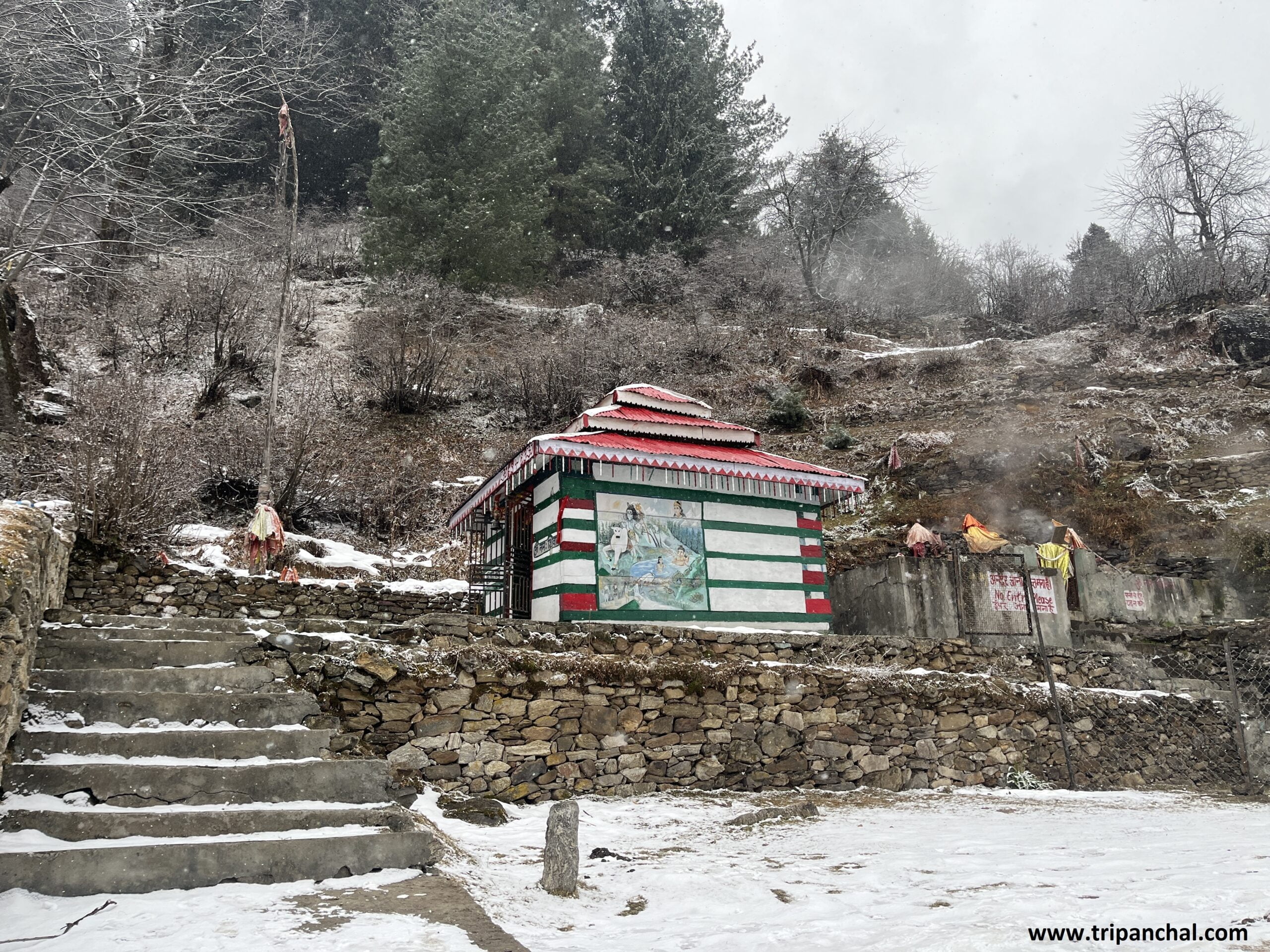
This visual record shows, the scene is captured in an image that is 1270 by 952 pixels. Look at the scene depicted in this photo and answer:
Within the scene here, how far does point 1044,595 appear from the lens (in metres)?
12.9

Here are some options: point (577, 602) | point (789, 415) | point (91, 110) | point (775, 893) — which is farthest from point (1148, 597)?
point (91, 110)

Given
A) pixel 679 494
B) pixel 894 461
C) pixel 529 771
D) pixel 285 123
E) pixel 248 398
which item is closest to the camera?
pixel 529 771

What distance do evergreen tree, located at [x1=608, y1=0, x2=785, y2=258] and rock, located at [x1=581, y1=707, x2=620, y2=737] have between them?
2647 centimetres

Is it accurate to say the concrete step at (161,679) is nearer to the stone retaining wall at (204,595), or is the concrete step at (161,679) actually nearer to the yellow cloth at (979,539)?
the stone retaining wall at (204,595)

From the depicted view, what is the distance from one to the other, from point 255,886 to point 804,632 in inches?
301

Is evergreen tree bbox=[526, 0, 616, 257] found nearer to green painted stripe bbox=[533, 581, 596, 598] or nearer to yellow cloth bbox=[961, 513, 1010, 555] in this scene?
yellow cloth bbox=[961, 513, 1010, 555]

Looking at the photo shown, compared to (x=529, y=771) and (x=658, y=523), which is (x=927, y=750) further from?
(x=529, y=771)

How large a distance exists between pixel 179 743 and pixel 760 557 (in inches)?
303

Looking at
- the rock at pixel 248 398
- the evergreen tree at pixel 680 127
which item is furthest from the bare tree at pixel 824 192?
the rock at pixel 248 398

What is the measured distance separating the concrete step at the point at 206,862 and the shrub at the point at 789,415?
21.3 metres

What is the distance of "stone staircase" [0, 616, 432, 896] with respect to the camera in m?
4.03

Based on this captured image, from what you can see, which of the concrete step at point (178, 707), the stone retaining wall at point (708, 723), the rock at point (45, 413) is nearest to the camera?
the concrete step at point (178, 707)

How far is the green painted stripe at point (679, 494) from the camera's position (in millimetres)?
10008

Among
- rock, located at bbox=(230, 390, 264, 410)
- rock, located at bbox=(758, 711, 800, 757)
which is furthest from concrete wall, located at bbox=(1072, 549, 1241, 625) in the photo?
rock, located at bbox=(230, 390, 264, 410)
